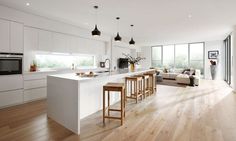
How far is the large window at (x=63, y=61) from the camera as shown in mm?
4750

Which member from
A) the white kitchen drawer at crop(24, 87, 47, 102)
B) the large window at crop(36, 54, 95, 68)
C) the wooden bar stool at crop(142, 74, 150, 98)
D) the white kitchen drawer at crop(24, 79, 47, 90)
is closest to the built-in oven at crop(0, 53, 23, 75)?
the white kitchen drawer at crop(24, 79, 47, 90)

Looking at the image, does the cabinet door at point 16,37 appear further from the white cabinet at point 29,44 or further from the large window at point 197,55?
the large window at point 197,55

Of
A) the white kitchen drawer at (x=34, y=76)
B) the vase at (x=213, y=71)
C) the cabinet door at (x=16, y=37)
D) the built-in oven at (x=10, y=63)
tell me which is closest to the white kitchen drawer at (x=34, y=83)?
the white kitchen drawer at (x=34, y=76)

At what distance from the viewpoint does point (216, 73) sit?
879cm

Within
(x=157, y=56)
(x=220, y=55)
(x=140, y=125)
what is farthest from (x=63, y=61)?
(x=220, y=55)

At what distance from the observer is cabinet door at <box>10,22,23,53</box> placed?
11.9 ft

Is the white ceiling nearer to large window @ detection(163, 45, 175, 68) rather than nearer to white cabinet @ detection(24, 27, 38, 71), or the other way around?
white cabinet @ detection(24, 27, 38, 71)

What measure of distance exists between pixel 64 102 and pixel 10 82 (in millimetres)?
2134

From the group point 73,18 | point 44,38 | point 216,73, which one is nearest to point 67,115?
point 44,38

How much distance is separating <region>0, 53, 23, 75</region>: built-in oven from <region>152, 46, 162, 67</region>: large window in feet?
32.1

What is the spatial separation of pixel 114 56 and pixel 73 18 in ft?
11.8

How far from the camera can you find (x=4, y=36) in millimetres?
3488

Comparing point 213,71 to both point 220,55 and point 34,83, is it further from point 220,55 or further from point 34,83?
point 34,83

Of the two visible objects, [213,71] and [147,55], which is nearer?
[213,71]
